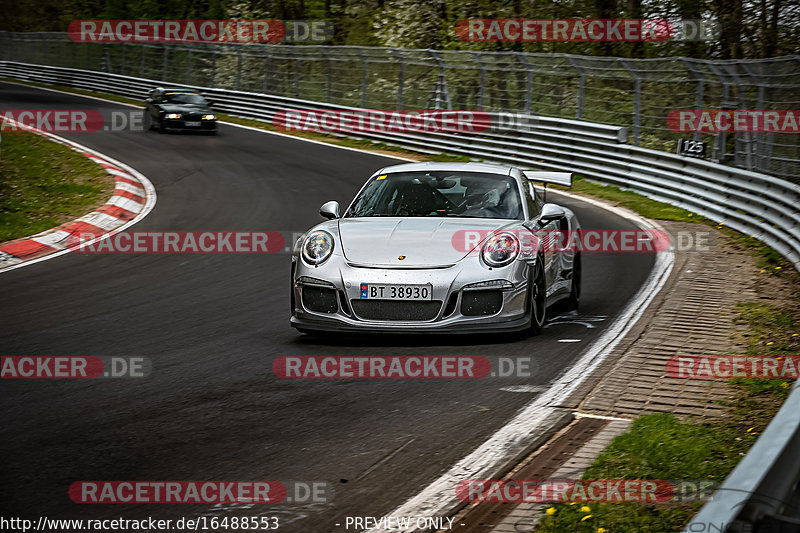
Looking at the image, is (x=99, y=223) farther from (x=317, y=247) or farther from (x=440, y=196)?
(x=317, y=247)

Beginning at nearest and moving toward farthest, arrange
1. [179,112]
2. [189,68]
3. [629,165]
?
[629,165] → [179,112] → [189,68]

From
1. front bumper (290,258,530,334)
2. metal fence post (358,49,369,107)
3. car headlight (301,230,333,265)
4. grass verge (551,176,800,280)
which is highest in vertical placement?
metal fence post (358,49,369,107)

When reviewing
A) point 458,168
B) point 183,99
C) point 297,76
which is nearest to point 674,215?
point 458,168

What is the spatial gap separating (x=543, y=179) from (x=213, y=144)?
64.6 feet

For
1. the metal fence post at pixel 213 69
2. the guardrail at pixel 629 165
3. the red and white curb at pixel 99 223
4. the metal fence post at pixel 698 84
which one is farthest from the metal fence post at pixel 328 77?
the metal fence post at pixel 698 84

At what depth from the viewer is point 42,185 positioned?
17.2m

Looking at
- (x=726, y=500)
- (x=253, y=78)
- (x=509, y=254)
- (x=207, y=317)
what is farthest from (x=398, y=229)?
(x=253, y=78)

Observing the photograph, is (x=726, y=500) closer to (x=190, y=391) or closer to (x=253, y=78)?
(x=190, y=391)

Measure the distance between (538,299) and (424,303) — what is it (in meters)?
1.12

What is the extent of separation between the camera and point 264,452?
4887 mm

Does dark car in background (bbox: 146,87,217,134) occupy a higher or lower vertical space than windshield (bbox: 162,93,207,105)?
lower

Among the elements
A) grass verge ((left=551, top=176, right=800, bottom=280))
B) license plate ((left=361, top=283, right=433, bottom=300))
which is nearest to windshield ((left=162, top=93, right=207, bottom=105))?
grass verge ((left=551, top=176, right=800, bottom=280))

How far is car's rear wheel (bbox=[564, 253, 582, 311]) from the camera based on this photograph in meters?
9.40

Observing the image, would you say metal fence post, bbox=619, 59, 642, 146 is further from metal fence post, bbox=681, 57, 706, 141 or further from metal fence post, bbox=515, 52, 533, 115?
metal fence post, bbox=515, 52, 533, 115
